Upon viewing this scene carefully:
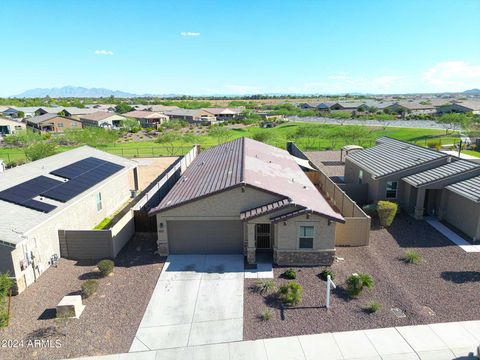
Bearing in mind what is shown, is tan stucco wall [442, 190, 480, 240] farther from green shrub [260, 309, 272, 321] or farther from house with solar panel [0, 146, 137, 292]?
house with solar panel [0, 146, 137, 292]

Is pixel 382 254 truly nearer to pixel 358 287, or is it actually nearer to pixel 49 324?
pixel 358 287

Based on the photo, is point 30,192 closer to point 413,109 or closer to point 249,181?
point 249,181

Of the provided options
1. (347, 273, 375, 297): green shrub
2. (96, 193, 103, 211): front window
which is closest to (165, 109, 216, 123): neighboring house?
(96, 193, 103, 211): front window

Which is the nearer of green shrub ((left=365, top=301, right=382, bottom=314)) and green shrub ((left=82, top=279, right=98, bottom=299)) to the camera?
green shrub ((left=365, top=301, right=382, bottom=314))

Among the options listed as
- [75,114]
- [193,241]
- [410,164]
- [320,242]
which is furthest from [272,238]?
[75,114]

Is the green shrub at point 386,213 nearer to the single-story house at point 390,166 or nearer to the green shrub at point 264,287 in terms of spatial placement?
the single-story house at point 390,166

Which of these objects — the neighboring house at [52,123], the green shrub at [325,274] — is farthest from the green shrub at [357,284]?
the neighboring house at [52,123]
